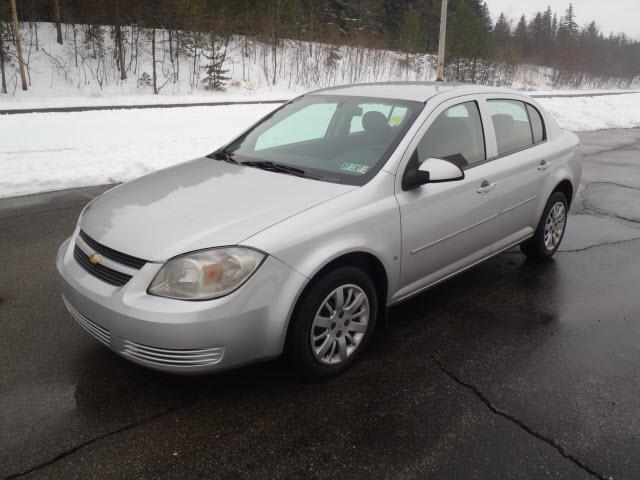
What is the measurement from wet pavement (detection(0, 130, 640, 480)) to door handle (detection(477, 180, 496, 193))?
944mm

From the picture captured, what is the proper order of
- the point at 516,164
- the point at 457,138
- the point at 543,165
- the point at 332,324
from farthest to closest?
the point at 543,165
the point at 516,164
the point at 457,138
the point at 332,324

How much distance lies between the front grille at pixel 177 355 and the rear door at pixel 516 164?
253 centimetres

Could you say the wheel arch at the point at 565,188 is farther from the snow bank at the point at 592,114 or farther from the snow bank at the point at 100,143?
the snow bank at the point at 592,114

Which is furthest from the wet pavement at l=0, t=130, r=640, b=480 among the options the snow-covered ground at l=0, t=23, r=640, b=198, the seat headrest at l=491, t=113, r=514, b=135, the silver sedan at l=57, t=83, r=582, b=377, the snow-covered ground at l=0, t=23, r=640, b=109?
the snow-covered ground at l=0, t=23, r=640, b=109

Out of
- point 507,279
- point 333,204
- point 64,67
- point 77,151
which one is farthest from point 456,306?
point 64,67

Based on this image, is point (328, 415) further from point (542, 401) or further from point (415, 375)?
point (542, 401)

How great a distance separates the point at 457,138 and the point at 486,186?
1.39ft

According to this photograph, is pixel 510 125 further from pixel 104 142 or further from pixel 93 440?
pixel 104 142

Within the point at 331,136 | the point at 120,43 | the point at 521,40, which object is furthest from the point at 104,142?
the point at 521,40

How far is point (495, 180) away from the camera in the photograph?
12.9 ft

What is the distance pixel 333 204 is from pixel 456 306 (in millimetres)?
1725

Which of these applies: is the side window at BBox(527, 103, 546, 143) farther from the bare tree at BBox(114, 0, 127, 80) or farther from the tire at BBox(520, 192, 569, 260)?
the bare tree at BBox(114, 0, 127, 80)

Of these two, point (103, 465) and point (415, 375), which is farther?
point (415, 375)

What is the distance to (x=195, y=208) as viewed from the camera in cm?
296
